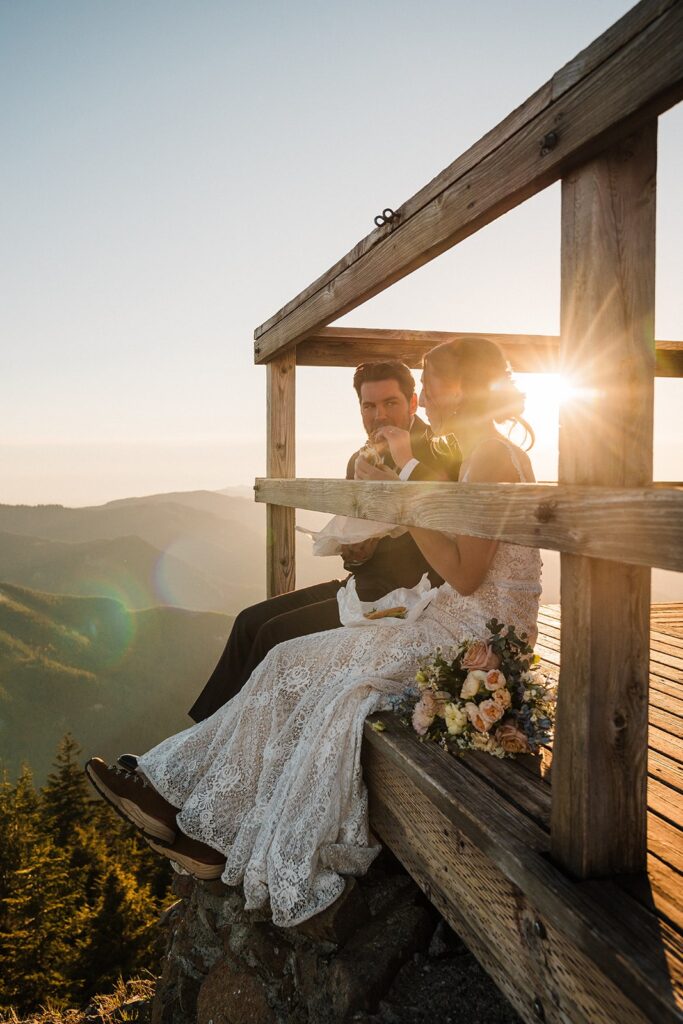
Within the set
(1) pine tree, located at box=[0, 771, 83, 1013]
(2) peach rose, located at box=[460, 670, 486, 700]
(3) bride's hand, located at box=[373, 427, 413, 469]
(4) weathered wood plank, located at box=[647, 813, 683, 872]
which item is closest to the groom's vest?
(3) bride's hand, located at box=[373, 427, 413, 469]

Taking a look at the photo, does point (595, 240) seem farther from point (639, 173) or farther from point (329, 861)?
point (329, 861)

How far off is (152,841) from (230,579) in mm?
175865

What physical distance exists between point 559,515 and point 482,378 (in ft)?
5.00

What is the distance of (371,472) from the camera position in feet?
9.75

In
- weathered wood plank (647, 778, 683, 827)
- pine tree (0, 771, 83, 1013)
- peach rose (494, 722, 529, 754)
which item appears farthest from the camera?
pine tree (0, 771, 83, 1013)

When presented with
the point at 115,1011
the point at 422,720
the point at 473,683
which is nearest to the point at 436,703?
the point at 422,720

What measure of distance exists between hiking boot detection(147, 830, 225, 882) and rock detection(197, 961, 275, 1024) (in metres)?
0.46

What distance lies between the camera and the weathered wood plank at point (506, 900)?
1297 millimetres

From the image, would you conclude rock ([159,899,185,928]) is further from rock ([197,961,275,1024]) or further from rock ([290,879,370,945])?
rock ([290,879,370,945])

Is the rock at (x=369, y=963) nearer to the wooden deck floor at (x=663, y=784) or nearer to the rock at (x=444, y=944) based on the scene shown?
the rock at (x=444, y=944)

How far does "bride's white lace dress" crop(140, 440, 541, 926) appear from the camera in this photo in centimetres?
243

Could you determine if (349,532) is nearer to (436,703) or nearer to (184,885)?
(436,703)

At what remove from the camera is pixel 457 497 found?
180cm

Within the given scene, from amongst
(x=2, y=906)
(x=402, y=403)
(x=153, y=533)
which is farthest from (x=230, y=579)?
(x=402, y=403)
